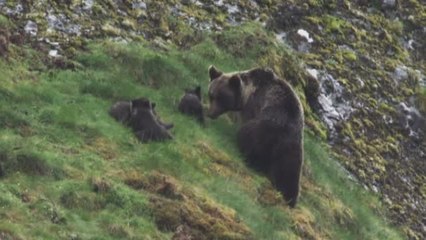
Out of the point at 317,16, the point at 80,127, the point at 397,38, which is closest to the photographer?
the point at 80,127

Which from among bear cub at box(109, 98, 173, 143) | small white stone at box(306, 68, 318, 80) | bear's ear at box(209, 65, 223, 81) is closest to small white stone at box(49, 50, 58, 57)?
bear cub at box(109, 98, 173, 143)

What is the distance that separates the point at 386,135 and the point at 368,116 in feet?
2.38

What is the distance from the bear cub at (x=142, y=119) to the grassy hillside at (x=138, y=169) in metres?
0.21

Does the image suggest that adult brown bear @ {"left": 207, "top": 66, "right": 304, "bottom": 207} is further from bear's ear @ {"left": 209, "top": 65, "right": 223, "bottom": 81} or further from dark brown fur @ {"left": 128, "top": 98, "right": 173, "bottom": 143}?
dark brown fur @ {"left": 128, "top": 98, "right": 173, "bottom": 143}

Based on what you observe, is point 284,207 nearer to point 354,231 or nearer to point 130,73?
point 354,231

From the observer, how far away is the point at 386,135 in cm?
2484

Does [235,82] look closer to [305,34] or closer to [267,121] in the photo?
[267,121]

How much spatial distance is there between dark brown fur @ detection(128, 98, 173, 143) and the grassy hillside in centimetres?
21

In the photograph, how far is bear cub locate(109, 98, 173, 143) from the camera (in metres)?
17.1

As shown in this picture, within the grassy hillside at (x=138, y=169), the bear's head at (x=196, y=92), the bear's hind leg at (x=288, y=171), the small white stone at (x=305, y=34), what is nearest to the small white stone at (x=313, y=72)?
the small white stone at (x=305, y=34)

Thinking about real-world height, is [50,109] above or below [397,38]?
above

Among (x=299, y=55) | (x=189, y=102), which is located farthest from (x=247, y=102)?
(x=299, y=55)

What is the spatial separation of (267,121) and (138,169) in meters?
3.99

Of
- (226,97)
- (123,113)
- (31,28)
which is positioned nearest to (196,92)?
(226,97)
